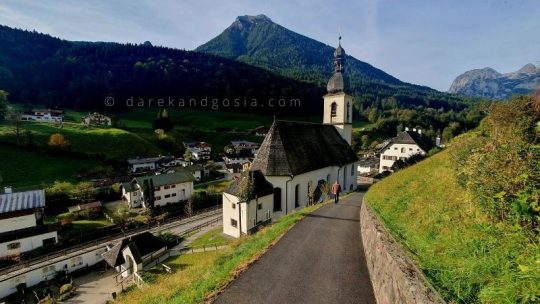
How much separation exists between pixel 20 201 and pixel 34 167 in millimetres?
23894

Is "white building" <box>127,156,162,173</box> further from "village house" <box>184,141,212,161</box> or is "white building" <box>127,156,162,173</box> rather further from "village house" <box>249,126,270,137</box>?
"village house" <box>249,126,270,137</box>

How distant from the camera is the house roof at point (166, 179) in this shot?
1775 inches

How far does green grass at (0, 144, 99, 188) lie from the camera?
4644 cm

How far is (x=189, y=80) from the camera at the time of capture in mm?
158250

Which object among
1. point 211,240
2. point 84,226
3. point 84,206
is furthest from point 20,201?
point 211,240

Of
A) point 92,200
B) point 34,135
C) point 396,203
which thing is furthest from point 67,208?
point 396,203

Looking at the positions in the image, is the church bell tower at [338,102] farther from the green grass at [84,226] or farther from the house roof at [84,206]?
the house roof at [84,206]

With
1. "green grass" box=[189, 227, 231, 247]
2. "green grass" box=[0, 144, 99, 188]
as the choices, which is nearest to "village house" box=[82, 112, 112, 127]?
"green grass" box=[0, 144, 99, 188]

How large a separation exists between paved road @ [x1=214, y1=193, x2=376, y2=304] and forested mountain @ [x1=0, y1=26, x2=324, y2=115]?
121494 mm

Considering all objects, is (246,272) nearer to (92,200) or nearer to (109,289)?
(109,289)

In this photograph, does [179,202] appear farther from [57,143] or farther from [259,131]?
[259,131]

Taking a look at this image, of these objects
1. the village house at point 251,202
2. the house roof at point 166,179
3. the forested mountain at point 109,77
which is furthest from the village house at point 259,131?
the village house at point 251,202

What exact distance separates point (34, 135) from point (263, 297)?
77502mm

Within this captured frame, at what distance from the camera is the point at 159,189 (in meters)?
45.5
